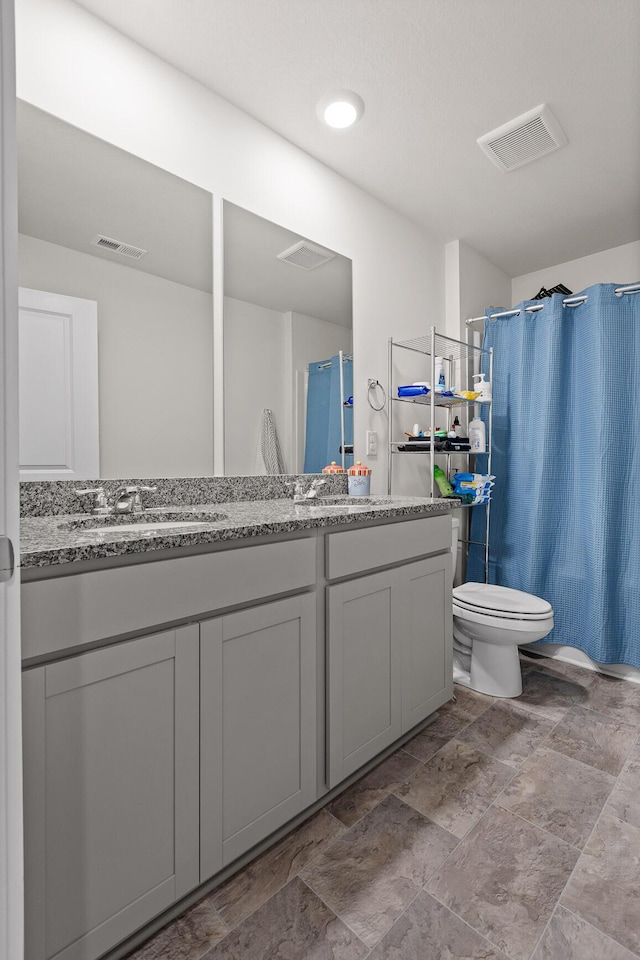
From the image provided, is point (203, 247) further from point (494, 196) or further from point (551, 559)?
point (551, 559)

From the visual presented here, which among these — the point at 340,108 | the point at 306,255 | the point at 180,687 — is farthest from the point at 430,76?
the point at 180,687

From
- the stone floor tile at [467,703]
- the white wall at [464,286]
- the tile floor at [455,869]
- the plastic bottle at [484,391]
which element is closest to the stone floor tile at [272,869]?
the tile floor at [455,869]

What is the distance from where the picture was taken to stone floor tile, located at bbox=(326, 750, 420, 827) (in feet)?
4.54

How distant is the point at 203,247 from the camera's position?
1680mm

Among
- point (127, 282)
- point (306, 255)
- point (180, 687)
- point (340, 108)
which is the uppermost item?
point (340, 108)

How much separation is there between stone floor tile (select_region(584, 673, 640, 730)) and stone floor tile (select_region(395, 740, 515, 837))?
0.70 meters

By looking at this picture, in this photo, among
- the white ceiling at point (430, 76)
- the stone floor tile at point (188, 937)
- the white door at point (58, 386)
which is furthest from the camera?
the white ceiling at point (430, 76)

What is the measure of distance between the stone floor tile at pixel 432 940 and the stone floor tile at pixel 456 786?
0.27m

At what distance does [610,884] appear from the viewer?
3.76 feet

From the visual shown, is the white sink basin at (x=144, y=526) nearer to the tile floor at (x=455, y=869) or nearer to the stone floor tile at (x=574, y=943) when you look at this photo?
the tile floor at (x=455, y=869)

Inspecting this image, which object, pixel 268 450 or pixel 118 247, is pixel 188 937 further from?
pixel 118 247

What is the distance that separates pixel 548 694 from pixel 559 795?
0.73m

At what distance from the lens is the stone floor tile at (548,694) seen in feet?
6.53

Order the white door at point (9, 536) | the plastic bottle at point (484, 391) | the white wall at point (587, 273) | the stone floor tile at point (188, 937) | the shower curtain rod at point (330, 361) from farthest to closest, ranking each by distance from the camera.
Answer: the white wall at point (587, 273), the plastic bottle at point (484, 391), the shower curtain rod at point (330, 361), the stone floor tile at point (188, 937), the white door at point (9, 536)
